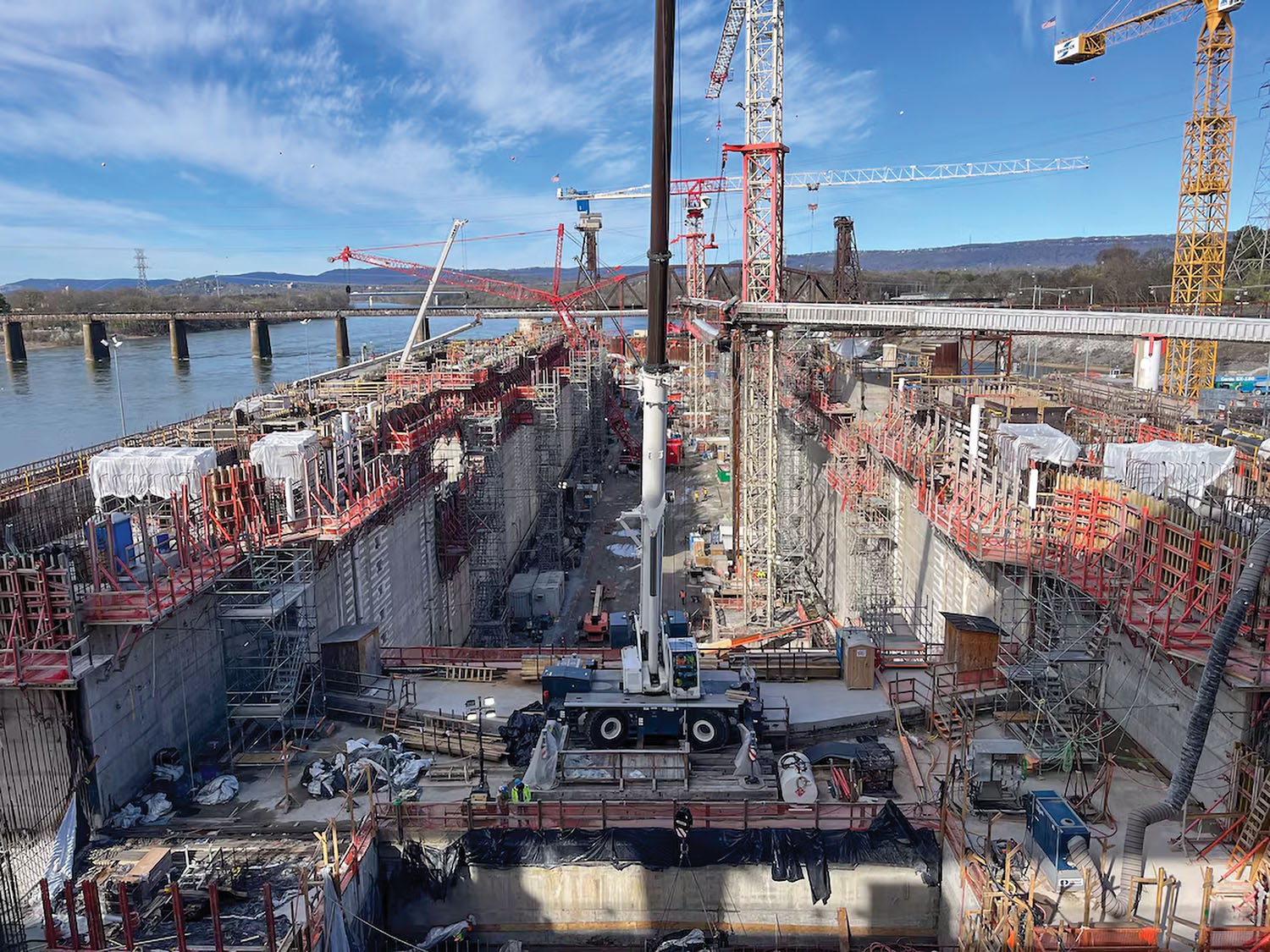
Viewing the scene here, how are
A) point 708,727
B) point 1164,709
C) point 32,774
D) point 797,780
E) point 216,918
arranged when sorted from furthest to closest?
point 708,727, point 1164,709, point 797,780, point 32,774, point 216,918

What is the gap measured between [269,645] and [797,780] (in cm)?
1197

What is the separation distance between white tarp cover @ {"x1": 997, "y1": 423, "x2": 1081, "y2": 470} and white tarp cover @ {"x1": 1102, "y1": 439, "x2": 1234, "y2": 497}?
1.28 metres

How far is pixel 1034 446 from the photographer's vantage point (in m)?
20.8

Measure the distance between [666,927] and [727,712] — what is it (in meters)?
4.11

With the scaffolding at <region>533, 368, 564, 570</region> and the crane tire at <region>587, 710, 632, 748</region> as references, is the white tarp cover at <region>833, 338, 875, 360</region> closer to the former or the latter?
the scaffolding at <region>533, 368, 564, 570</region>

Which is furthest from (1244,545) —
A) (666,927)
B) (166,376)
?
(166,376)

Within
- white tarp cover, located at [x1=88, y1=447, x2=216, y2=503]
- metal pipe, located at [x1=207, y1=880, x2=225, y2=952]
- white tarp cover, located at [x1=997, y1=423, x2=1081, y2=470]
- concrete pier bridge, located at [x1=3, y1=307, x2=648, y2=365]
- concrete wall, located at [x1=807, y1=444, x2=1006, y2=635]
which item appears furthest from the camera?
concrete pier bridge, located at [x1=3, y1=307, x2=648, y2=365]

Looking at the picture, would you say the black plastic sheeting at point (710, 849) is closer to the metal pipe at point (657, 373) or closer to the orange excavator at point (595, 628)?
the metal pipe at point (657, 373)

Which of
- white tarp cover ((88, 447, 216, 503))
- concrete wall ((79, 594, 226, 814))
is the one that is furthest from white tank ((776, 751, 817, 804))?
white tarp cover ((88, 447, 216, 503))

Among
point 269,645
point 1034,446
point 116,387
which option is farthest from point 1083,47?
point 116,387

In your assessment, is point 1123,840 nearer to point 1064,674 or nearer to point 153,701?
→ point 1064,674

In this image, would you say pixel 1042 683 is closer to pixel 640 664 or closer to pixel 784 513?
pixel 640 664

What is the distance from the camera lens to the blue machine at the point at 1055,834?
505 inches

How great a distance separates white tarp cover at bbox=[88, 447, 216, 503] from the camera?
59.9 ft
